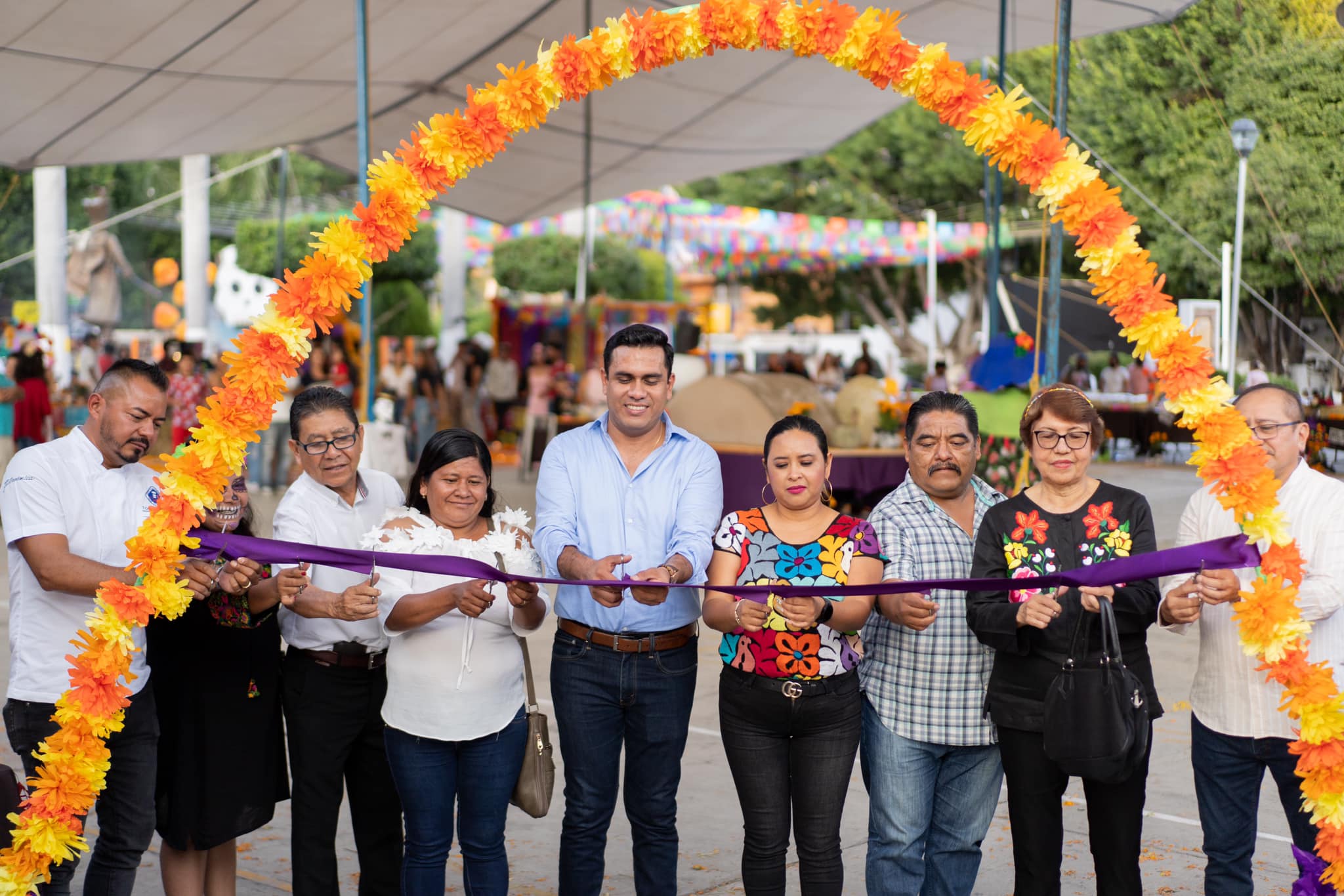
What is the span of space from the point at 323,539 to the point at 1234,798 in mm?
2511

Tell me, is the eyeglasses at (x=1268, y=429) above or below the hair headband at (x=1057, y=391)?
below

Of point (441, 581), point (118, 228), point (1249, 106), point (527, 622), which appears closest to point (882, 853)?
point (527, 622)

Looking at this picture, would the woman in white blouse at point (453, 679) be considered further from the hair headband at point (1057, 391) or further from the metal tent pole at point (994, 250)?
the metal tent pole at point (994, 250)

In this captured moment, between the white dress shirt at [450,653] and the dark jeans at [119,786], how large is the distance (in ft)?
2.02

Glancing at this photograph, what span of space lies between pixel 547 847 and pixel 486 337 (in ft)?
79.8

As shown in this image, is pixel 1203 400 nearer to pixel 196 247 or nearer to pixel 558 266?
pixel 196 247

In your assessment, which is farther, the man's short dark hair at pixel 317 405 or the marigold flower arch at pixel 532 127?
the man's short dark hair at pixel 317 405

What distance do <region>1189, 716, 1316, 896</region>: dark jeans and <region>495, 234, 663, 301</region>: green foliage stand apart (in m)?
31.7

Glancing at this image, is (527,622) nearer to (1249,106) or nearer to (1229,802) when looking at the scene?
(1229,802)

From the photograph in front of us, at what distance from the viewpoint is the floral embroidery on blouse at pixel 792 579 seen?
133 inches

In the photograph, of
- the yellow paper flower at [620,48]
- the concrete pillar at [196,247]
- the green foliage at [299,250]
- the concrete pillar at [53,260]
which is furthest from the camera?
the green foliage at [299,250]

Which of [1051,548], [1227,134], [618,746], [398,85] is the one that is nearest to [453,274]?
[398,85]

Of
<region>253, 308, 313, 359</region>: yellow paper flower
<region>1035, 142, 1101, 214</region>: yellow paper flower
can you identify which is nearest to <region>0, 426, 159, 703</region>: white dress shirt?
<region>253, 308, 313, 359</region>: yellow paper flower

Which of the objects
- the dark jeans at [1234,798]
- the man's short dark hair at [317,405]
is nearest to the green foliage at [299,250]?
the man's short dark hair at [317,405]
